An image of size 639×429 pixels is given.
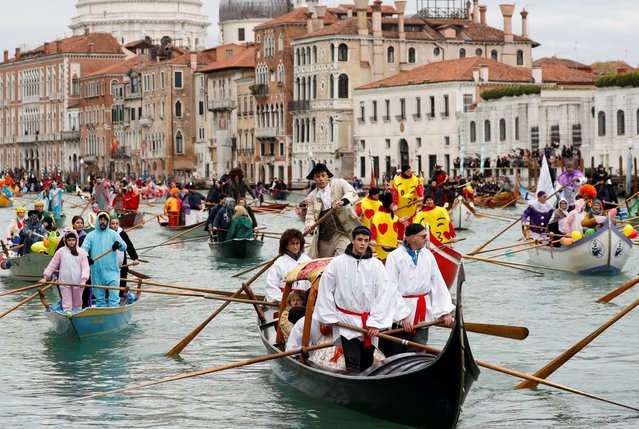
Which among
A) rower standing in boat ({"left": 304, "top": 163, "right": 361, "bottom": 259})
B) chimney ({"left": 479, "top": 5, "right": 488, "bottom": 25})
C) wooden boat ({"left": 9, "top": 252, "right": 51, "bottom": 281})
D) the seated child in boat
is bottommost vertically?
wooden boat ({"left": 9, "top": 252, "right": 51, "bottom": 281})

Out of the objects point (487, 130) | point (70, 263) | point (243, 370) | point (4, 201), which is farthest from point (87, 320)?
point (487, 130)

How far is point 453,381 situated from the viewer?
9.79 meters

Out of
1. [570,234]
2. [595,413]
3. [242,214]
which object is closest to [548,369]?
[595,413]

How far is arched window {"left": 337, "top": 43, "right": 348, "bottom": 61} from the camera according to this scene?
7131 centimetres

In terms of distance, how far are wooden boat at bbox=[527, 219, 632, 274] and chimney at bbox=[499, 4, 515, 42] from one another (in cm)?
5285

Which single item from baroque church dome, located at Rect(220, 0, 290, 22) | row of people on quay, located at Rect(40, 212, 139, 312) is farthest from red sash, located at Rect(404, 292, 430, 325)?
baroque church dome, located at Rect(220, 0, 290, 22)

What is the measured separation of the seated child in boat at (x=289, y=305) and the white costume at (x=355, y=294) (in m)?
1.53

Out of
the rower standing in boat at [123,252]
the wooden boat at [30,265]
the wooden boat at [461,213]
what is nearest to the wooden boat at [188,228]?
the wooden boat at [461,213]

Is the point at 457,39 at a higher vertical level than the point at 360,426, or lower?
higher

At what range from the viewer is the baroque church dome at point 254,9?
3866 inches

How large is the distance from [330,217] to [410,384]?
14.1 feet

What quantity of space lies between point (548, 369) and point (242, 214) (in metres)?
13.4

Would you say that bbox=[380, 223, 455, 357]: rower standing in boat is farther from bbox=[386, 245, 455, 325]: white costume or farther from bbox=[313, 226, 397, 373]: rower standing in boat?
bbox=[313, 226, 397, 373]: rower standing in boat

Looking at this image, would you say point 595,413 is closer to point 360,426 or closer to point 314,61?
point 360,426
